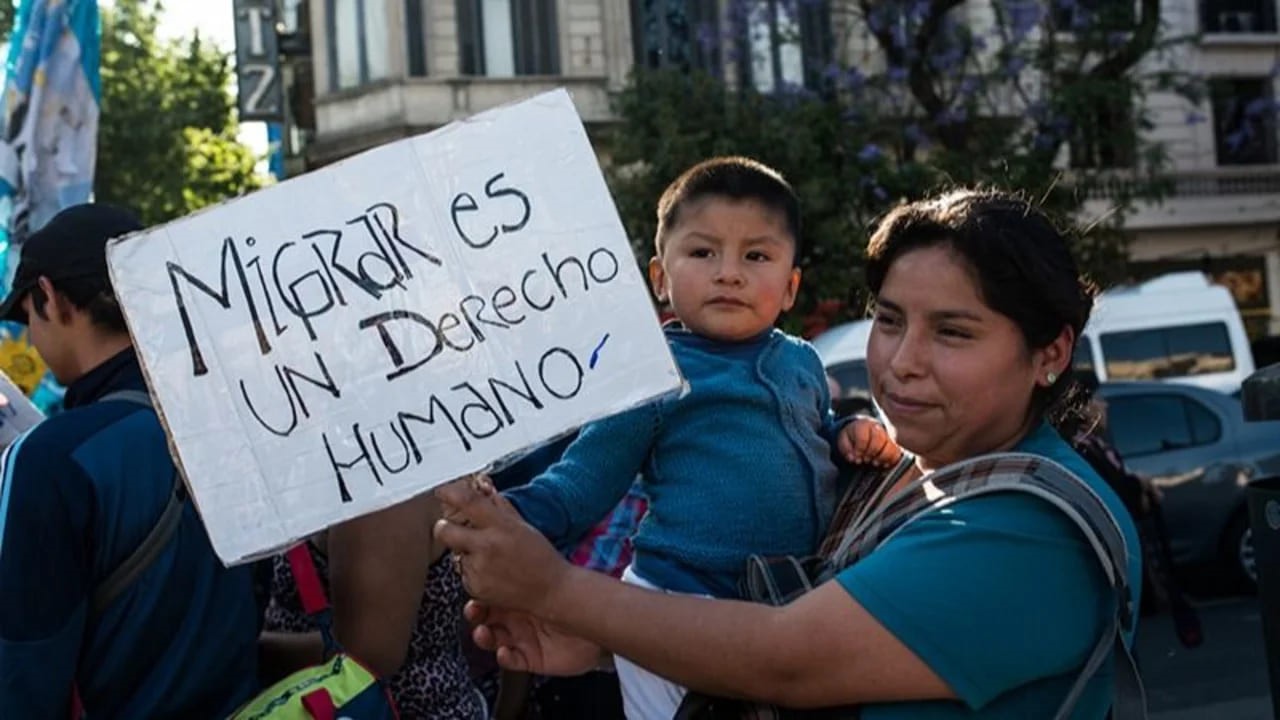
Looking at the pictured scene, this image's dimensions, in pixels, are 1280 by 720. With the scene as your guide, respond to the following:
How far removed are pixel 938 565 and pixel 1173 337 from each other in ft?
48.9

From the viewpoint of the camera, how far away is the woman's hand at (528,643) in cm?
234

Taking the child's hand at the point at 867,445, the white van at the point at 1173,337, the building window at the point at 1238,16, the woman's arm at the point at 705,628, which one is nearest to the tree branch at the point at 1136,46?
the white van at the point at 1173,337

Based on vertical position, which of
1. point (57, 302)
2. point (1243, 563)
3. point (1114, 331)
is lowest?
point (1243, 563)

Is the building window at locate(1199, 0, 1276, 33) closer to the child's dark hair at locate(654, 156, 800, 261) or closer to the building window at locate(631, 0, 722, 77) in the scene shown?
the building window at locate(631, 0, 722, 77)

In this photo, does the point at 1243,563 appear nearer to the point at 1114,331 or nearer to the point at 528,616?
the point at 1114,331

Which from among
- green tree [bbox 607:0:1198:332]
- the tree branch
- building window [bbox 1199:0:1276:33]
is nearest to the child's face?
green tree [bbox 607:0:1198:332]

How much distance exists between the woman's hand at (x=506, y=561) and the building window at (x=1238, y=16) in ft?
107

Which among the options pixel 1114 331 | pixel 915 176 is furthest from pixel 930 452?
pixel 915 176

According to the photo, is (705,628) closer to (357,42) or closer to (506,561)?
(506,561)

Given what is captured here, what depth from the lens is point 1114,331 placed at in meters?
15.9

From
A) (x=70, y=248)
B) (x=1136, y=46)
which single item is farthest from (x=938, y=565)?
(x=1136, y=46)

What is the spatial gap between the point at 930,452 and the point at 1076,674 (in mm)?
343

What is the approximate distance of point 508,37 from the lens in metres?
26.7

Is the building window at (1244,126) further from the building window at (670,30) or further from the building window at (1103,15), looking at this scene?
the building window at (1103,15)
